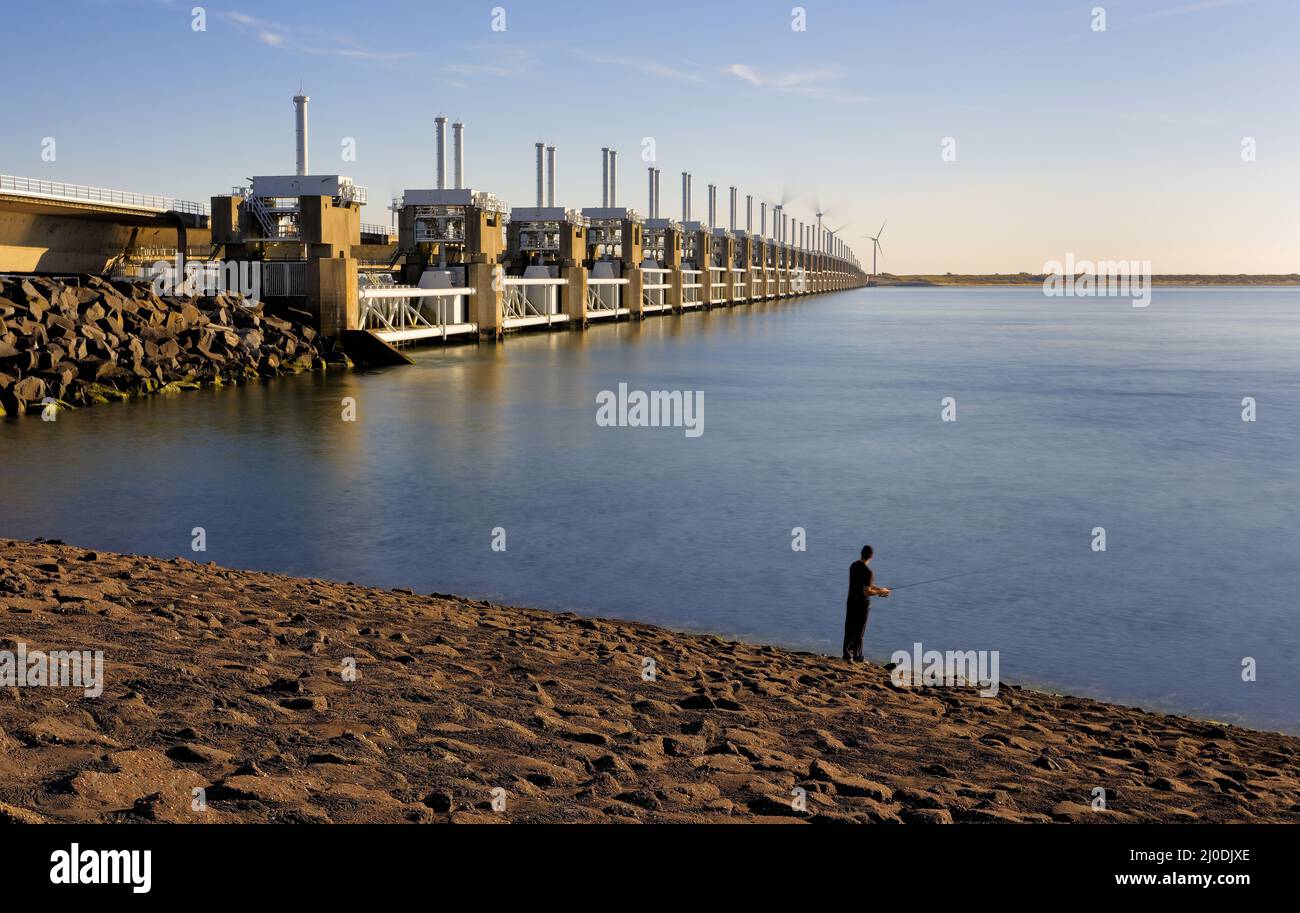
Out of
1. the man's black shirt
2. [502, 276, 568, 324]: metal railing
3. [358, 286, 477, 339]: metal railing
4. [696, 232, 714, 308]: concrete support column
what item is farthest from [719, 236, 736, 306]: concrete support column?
the man's black shirt

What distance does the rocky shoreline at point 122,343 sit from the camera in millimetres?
36719

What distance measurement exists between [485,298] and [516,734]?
6321cm

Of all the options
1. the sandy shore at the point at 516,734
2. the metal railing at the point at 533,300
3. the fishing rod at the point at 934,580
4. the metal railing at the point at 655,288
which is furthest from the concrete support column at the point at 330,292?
the metal railing at the point at 655,288

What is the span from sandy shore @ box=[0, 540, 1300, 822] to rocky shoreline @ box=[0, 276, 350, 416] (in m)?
26.4

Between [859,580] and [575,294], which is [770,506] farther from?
[575,294]

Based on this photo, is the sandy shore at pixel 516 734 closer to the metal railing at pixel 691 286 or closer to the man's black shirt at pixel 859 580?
the man's black shirt at pixel 859 580

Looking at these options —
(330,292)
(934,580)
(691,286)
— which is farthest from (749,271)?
A: (934,580)

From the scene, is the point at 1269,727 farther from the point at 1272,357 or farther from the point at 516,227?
the point at 516,227

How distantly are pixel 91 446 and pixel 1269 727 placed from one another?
25.9 metres
